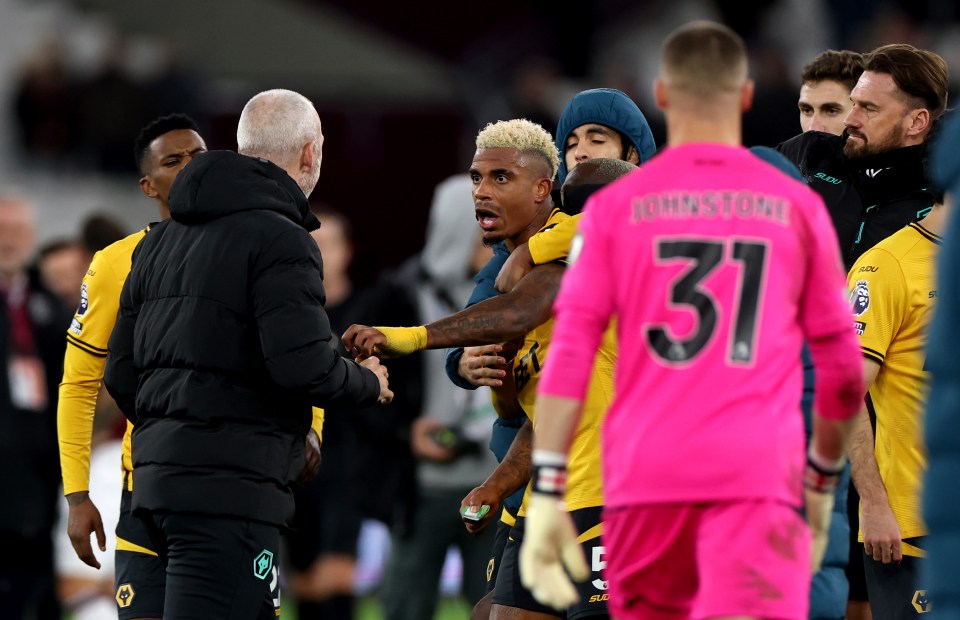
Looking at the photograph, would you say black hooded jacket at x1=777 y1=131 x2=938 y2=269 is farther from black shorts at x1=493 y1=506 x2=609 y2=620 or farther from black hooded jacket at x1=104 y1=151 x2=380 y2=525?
black hooded jacket at x1=104 y1=151 x2=380 y2=525

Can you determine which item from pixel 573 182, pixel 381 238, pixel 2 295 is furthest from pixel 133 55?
pixel 573 182

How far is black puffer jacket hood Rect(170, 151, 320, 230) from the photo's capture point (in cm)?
541

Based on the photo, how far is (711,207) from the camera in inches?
157

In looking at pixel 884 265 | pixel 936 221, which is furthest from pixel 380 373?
pixel 936 221

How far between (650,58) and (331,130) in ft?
13.5

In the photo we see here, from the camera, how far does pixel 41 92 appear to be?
19047 millimetres

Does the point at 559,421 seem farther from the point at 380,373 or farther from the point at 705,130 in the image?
the point at 380,373

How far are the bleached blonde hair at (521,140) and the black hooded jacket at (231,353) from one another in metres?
0.94

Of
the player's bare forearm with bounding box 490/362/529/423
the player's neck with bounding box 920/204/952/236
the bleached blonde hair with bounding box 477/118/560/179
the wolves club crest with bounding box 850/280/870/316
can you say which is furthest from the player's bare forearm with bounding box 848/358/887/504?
the bleached blonde hair with bounding box 477/118/560/179

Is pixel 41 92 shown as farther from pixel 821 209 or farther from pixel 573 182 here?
pixel 821 209

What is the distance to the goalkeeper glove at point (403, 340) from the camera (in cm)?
547

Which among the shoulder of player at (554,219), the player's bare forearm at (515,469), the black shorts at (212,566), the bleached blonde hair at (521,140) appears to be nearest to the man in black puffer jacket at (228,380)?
the black shorts at (212,566)

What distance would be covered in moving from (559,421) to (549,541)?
0.29m

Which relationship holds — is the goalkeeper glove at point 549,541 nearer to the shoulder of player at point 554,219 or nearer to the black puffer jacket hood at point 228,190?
the shoulder of player at point 554,219
